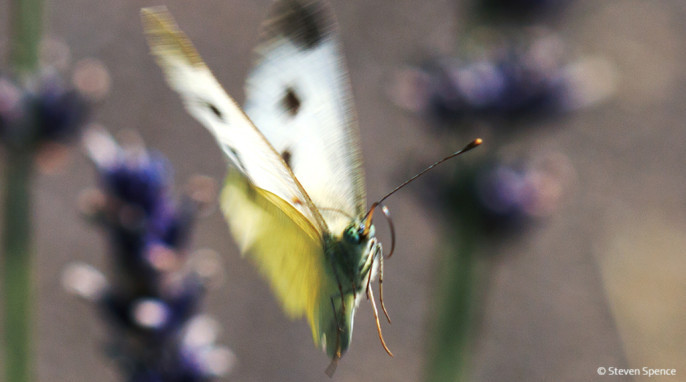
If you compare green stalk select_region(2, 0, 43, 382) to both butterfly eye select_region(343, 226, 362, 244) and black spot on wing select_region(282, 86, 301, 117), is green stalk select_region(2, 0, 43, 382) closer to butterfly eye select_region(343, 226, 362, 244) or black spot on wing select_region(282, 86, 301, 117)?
black spot on wing select_region(282, 86, 301, 117)

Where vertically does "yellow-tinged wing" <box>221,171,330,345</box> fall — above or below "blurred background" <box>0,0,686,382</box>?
above

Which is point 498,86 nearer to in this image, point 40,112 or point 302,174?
point 302,174

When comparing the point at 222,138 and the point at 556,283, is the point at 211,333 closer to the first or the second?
the point at 222,138

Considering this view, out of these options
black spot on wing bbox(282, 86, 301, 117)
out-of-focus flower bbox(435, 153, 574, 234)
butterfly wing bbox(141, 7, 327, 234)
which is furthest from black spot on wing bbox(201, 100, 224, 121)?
out-of-focus flower bbox(435, 153, 574, 234)

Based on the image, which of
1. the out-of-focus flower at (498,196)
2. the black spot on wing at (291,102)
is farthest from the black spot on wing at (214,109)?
the out-of-focus flower at (498,196)

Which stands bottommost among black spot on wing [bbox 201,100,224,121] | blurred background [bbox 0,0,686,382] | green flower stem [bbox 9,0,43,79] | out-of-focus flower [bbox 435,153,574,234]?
blurred background [bbox 0,0,686,382]

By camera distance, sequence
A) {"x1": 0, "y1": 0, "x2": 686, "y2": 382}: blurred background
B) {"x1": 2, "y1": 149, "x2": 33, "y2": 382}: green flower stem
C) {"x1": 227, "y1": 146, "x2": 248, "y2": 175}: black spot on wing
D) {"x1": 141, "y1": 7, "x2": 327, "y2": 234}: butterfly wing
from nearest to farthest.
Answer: {"x1": 141, "y1": 7, "x2": 327, "y2": 234}: butterfly wing < {"x1": 227, "y1": 146, "x2": 248, "y2": 175}: black spot on wing < {"x1": 2, "y1": 149, "x2": 33, "y2": 382}: green flower stem < {"x1": 0, "y1": 0, "x2": 686, "y2": 382}: blurred background
